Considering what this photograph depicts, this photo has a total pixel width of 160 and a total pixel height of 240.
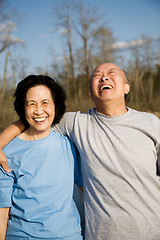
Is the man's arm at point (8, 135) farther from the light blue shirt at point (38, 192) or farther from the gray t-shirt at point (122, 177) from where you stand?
the gray t-shirt at point (122, 177)

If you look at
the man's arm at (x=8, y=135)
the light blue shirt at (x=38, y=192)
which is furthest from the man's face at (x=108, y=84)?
the man's arm at (x=8, y=135)

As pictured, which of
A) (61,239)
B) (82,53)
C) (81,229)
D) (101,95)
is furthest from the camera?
(82,53)

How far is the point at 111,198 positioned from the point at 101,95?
729mm

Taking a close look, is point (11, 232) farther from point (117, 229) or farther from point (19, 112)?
point (19, 112)

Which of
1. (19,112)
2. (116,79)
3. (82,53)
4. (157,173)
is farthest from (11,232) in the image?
(82,53)

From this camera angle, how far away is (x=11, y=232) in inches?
52.8

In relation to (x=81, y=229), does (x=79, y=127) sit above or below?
above

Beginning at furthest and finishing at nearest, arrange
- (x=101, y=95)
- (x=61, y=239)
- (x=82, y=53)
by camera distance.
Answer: (x=82, y=53), (x=101, y=95), (x=61, y=239)

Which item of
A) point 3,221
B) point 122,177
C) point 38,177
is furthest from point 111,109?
point 3,221

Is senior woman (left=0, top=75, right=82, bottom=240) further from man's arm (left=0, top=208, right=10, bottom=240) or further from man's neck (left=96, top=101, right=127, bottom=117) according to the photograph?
man's neck (left=96, top=101, right=127, bottom=117)

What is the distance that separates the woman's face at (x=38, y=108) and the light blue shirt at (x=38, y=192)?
114 millimetres

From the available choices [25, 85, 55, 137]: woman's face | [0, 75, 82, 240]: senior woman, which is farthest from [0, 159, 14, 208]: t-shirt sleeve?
[25, 85, 55, 137]: woman's face

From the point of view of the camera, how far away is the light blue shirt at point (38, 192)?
133cm

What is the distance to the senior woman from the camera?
4.37 feet
